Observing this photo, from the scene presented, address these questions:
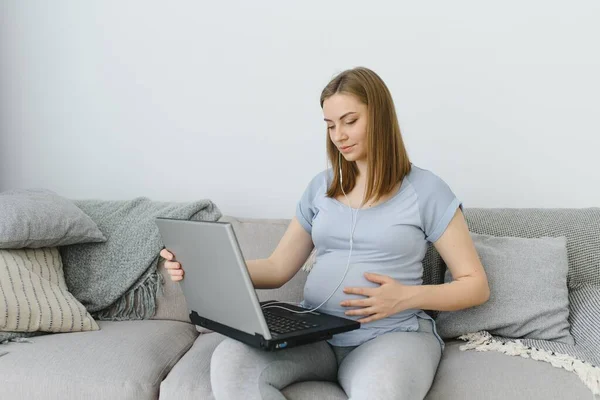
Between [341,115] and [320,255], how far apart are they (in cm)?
36

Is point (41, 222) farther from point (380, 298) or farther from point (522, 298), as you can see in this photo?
point (522, 298)

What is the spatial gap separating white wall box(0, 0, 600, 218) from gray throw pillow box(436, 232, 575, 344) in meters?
0.52

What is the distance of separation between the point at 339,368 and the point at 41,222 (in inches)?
37.3

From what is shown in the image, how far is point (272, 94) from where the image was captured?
235 centimetres

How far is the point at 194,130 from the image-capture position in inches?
94.7

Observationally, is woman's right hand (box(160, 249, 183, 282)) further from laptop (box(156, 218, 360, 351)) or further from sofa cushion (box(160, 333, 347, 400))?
sofa cushion (box(160, 333, 347, 400))

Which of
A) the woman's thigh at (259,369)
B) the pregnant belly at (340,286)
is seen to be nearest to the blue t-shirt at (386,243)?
the pregnant belly at (340,286)

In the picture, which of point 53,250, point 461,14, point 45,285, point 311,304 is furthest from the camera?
point 461,14

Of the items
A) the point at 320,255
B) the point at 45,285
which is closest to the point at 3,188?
the point at 45,285

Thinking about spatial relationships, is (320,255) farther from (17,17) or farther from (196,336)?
(17,17)

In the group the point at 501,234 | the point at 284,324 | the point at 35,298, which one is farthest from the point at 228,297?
the point at 501,234

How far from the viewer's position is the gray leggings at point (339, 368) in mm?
1240

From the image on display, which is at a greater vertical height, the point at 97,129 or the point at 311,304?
the point at 97,129

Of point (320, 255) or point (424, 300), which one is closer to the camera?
point (424, 300)
